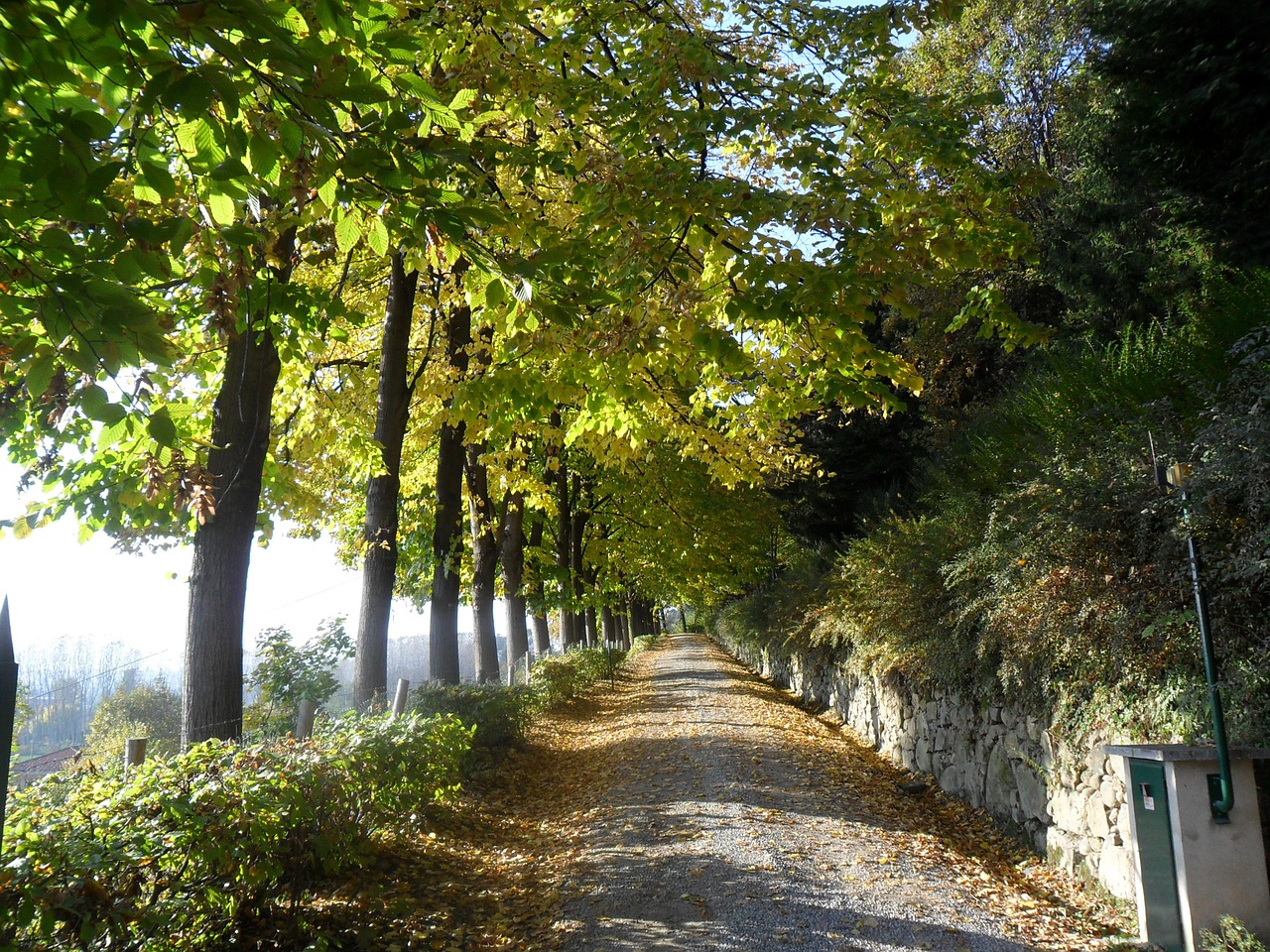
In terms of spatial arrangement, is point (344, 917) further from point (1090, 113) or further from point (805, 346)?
point (1090, 113)

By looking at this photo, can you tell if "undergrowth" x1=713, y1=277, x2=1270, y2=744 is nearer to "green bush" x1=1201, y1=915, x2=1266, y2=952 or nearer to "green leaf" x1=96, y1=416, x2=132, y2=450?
"green bush" x1=1201, y1=915, x2=1266, y2=952

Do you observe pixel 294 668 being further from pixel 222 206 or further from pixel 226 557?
pixel 222 206

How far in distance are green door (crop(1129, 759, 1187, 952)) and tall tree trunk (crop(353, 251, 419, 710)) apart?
7579 mm

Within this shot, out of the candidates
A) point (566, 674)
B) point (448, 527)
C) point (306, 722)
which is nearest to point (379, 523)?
point (448, 527)

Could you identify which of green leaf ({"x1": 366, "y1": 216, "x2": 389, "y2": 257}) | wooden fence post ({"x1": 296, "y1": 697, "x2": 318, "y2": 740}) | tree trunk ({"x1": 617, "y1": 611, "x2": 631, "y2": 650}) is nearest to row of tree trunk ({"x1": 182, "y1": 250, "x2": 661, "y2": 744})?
wooden fence post ({"x1": 296, "y1": 697, "x2": 318, "y2": 740})

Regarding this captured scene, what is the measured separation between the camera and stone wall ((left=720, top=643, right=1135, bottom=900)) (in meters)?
5.15

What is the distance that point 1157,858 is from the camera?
14.0ft

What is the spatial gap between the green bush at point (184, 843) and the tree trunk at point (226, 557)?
43.9 inches

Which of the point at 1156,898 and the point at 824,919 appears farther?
the point at 824,919

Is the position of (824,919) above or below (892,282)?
below

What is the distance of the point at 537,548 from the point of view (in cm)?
2069

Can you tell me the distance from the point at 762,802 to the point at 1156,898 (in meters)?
3.58

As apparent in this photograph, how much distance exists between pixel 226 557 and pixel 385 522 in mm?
3383

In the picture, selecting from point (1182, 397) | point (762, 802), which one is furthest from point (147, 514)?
point (1182, 397)
